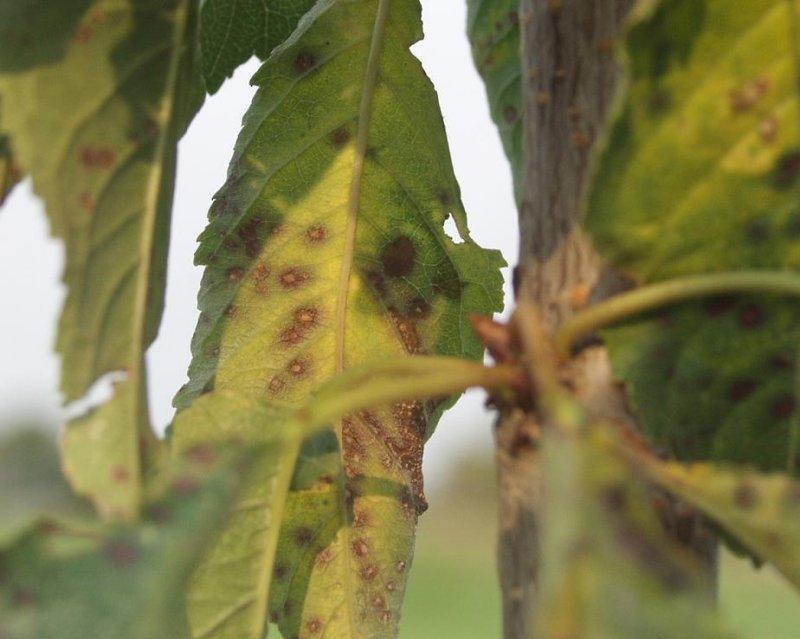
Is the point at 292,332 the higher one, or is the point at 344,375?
the point at 292,332

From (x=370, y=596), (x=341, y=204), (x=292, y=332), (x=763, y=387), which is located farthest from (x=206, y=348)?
(x=763, y=387)

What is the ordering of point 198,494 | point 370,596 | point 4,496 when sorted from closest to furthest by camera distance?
point 198,494 → point 4,496 → point 370,596

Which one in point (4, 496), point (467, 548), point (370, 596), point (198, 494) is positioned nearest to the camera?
point (198, 494)

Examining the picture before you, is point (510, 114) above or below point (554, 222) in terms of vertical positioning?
above

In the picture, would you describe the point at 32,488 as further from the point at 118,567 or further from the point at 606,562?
the point at 606,562

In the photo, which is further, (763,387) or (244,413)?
(244,413)

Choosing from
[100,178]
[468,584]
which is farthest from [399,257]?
[468,584]

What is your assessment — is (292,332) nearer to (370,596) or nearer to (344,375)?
(370,596)
